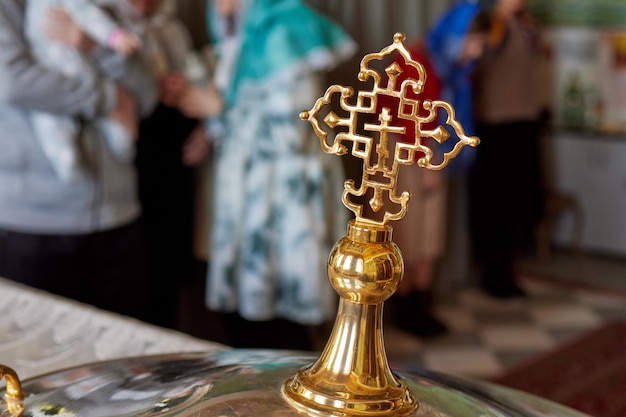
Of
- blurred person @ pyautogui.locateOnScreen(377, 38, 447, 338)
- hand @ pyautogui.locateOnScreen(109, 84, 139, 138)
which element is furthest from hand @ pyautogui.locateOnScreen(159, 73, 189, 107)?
blurred person @ pyautogui.locateOnScreen(377, 38, 447, 338)

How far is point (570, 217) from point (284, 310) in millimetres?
3341

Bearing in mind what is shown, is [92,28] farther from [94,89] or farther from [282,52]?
[282,52]

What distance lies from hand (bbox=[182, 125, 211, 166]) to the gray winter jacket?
0.59 metres

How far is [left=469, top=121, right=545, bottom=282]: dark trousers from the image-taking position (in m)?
4.35

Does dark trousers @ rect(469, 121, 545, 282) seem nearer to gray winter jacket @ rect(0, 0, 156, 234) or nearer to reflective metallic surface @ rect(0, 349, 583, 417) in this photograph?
gray winter jacket @ rect(0, 0, 156, 234)

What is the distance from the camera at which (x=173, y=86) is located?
2.61m

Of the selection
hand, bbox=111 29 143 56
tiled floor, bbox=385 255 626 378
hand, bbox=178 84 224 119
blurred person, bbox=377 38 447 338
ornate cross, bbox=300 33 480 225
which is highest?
hand, bbox=111 29 143 56

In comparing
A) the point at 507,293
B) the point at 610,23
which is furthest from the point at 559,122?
the point at 507,293

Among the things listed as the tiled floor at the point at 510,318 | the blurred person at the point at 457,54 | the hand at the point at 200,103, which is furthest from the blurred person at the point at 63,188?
the blurred person at the point at 457,54

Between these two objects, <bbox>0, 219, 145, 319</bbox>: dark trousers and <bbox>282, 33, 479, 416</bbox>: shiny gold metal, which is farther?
<bbox>0, 219, 145, 319</bbox>: dark trousers

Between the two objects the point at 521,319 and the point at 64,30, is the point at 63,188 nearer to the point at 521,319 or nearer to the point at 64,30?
the point at 64,30

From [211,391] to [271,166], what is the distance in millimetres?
2025

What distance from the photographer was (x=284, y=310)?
108 inches

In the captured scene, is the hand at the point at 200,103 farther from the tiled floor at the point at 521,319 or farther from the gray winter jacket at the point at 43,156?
the tiled floor at the point at 521,319
